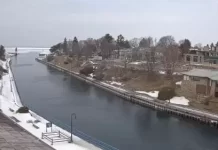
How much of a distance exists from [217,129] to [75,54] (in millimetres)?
48741

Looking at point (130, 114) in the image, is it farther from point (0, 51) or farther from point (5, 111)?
point (0, 51)

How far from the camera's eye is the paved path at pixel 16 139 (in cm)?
1463

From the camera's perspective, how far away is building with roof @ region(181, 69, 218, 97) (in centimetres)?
2647

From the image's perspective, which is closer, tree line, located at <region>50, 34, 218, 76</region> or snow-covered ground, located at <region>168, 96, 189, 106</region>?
snow-covered ground, located at <region>168, 96, 189, 106</region>

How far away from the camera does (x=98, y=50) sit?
69125 mm

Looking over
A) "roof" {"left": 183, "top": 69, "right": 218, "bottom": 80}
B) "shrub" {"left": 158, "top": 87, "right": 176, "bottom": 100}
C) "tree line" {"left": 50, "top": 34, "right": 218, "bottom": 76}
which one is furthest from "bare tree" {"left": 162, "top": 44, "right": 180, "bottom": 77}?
"shrub" {"left": 158, "top": 87, "right": 176, "bottom": 100}

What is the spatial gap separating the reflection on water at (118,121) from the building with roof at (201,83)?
4.14 metres

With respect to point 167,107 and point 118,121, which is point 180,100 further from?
point 118,121

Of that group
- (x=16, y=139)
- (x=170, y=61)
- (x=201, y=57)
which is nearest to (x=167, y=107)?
(x=170, y=61)

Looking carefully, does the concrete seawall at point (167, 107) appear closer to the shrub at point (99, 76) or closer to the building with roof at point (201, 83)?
the building with roof at point (201, 83)

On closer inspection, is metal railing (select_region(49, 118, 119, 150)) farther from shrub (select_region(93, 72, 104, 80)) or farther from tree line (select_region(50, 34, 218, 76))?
shrub (select_region(93, 72, 104, 80))

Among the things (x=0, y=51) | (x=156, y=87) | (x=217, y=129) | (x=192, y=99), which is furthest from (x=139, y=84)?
(x=0, y=51)

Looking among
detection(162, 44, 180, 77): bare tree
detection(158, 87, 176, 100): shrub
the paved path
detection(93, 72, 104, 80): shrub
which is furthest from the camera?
detection(93, 72, 104, 80): shrub

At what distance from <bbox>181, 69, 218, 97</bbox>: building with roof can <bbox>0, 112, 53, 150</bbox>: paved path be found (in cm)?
1522
